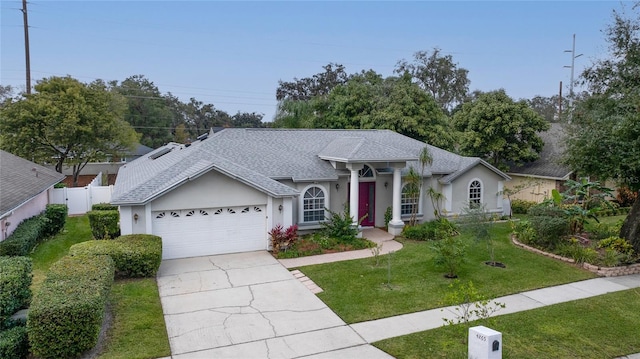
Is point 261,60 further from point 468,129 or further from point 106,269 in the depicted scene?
point 106,269

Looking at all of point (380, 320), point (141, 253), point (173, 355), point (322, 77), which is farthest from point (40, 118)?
point (322, 77)

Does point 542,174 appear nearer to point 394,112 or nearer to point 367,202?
point 394,112

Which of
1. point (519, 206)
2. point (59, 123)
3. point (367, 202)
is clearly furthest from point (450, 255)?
point (59, 123)

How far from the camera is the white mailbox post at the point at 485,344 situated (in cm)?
667

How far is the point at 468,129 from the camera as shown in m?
25.1

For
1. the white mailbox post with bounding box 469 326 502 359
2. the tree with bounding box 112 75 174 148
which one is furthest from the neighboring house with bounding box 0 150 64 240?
the tree with bounding box 112 75 174 148

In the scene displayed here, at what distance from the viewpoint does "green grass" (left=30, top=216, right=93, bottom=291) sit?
1241 cm

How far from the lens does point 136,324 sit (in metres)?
8.68

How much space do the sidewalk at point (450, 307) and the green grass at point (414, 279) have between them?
25cm

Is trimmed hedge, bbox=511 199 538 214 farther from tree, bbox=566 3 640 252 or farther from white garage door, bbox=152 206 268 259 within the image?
white garage door, bbox=152 206 268 259

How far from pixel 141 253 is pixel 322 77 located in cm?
4274

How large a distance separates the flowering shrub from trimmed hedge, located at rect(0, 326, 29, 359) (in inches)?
308

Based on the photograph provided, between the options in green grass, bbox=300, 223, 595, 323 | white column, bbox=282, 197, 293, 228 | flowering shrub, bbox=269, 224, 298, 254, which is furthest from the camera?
white column, bbox=282, 197, 293, 228

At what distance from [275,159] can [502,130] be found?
1392 centimetres
